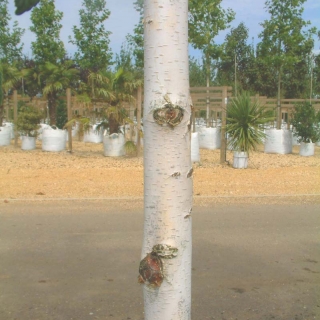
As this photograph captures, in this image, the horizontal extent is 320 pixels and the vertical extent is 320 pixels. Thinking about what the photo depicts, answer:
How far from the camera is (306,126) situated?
15.3 meters

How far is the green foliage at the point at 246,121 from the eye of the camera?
37.6ft

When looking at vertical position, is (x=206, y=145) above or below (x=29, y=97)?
below

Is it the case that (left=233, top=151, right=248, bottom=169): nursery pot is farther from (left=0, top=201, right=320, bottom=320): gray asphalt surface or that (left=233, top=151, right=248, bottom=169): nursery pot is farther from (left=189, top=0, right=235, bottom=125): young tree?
(left=189, top=0, right=235, bottom=125): young tree

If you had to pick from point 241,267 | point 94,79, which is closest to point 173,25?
point 241,267

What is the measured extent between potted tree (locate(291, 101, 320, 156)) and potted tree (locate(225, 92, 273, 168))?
3657 millimetres

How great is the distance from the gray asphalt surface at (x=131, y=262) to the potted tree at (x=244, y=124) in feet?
13.6

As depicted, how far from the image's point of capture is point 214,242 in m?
5.75

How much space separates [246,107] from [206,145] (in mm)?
5990

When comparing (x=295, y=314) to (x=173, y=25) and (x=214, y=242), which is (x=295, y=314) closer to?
(x=214, y=242)

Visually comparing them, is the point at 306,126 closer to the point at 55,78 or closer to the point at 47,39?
the point at 55,78

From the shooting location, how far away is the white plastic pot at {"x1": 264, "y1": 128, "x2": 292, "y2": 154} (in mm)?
15812

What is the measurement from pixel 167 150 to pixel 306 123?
14.1 m

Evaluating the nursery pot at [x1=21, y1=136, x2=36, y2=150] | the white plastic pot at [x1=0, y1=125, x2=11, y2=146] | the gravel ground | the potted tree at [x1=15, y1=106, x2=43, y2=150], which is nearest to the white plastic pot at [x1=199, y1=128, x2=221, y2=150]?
the gravel ground

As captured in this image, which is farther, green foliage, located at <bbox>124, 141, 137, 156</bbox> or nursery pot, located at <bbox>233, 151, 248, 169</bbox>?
green foliage, located at <bbox>124, 141, 137, 156</bbox>
